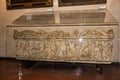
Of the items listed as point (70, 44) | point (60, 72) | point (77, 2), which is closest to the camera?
point (70, 44)

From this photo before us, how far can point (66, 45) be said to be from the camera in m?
4.55

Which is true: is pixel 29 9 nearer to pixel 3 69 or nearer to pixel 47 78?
pixel 3 69

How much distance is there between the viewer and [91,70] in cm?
498

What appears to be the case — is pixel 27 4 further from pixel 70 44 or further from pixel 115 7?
pixel 115 7


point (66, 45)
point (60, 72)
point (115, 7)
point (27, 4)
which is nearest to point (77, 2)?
point (115, 7)

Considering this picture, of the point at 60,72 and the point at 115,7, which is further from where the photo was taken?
the point at 115,7

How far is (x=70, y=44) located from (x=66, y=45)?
0.10 m

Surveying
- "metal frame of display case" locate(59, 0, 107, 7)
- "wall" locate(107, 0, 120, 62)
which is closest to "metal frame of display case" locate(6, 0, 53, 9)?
"metal frame of display case" locate(59, 0, 107, 7)

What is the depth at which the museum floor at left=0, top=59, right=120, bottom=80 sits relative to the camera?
4.31 metres

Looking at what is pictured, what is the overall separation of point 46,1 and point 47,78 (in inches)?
111

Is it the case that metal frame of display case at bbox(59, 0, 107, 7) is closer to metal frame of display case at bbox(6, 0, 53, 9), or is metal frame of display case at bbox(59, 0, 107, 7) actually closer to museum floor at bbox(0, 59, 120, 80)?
metal frame of display case at bbox(6, 0, 53, 9)

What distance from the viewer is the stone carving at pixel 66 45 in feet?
14.0

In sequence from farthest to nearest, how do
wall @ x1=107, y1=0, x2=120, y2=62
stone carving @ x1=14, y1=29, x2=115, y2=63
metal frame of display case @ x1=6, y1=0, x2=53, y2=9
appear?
metal frame of display case @ x1=6, y1=0, x2=53, y2=9 → wall @ x1=107, y1=0, x2=120, y2=62 → stone carving @ x1=14, y1=29, x2=115, y2=63

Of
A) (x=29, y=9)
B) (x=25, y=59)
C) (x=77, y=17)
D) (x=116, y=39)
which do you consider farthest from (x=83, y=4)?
(x=25, y=59)
